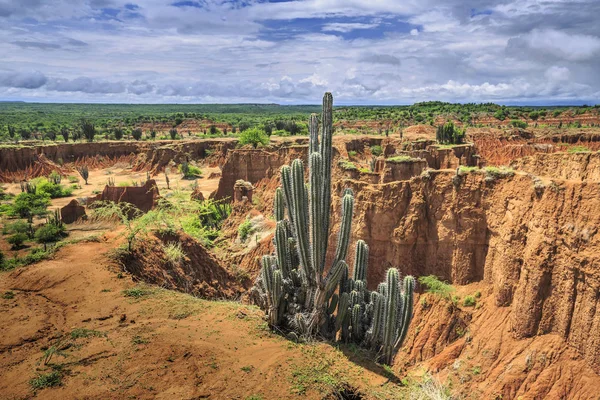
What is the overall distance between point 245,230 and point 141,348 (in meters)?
17.7

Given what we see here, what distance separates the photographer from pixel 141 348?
33.2ft

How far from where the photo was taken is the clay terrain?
949 centimetres

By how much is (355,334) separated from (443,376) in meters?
A: 6.01

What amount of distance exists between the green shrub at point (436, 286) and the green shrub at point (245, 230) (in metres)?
12.1

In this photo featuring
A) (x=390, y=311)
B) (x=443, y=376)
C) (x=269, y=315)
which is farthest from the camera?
(x=443, y=376)

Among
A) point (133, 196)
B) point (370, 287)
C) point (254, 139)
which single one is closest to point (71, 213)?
point (133, 196)

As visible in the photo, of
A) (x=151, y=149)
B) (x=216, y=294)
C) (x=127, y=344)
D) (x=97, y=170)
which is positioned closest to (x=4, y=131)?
(x=97, y=170)

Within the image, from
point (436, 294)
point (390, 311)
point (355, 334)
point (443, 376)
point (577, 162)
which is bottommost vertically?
point (443, 376)

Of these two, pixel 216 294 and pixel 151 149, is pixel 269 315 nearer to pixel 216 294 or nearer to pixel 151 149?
pixel 216 294

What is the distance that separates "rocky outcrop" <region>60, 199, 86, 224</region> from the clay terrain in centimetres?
21

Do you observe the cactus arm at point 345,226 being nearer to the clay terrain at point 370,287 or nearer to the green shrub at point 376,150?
the clay terrain at point 370,287

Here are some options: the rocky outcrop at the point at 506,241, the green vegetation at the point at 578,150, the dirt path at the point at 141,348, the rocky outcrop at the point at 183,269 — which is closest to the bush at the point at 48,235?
the rocky outcrop at the point at 183,269

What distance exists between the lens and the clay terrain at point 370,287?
31.1 ft

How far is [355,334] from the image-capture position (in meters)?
12.1
